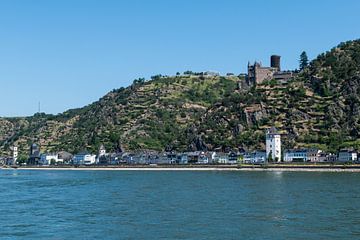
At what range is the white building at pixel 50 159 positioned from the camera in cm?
18905

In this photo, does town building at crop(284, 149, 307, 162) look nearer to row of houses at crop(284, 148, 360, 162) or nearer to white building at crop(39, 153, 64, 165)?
row of houses at crop(284, 148, 360, 162)

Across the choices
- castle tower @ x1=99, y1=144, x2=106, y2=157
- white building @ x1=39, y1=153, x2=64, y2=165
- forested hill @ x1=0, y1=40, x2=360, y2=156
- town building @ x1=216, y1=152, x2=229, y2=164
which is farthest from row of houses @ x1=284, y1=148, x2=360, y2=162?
white building @ x1=39, y1=153, x2=64, y2=165

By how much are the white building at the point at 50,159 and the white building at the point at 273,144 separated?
8183 centimetres

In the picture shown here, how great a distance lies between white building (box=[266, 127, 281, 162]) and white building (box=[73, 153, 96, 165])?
65498 mm

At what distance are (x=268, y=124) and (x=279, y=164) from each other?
70.2ft

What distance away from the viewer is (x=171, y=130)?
187 m

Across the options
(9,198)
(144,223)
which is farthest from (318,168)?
(144,223)

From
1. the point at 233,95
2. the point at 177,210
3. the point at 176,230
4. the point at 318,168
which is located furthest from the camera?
the point at 233,95

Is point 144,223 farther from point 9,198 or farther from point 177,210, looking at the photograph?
point 9,198

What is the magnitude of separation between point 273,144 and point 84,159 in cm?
7113

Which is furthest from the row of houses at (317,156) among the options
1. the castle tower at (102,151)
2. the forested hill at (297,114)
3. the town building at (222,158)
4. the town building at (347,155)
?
the castle tower at (102,151)

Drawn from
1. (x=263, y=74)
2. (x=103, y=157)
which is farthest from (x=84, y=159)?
(x=263, y=74)

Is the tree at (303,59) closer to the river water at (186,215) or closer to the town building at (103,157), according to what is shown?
the town building at (103,157)

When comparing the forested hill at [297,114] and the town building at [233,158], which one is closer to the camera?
the forested hill at [297,114]
